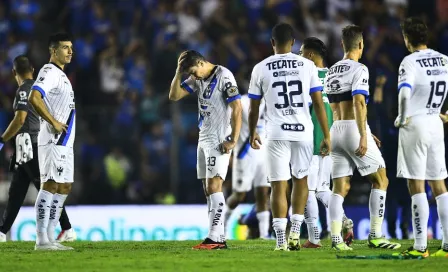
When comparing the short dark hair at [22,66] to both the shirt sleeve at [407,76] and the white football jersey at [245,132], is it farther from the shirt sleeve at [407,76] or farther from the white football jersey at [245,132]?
the shirt sleeve at [407,76]

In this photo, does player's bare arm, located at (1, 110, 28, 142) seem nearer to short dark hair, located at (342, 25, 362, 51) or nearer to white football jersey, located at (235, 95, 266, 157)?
white football jersey, located at (235, 95, 266, 157)

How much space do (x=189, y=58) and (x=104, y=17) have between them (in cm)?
1157

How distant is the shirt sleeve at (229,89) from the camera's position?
12555 mm

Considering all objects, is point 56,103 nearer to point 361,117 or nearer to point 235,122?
point 235,122

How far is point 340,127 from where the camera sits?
12.4m

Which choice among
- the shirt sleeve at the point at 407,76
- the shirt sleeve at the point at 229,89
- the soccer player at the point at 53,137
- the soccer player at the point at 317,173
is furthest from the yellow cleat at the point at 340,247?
the soccer player at the point at 53,137

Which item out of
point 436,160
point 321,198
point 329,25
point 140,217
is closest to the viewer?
point 436,160

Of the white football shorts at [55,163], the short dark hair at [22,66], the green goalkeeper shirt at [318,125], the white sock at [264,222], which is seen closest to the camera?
the white football shorts at [55,163]

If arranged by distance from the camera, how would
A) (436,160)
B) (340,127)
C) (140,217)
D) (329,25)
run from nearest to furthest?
(436,160) → (340,127) → (140,217) → (329,25)

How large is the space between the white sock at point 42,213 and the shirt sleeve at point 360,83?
12.6 feet

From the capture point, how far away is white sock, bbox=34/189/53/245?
1248 centimetres

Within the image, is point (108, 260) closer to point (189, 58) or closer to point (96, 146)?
point (189, 58)

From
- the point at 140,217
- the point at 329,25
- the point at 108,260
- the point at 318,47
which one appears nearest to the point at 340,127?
the point at 318,47

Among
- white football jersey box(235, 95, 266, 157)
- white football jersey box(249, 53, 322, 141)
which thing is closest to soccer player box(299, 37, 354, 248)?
white football jersey box(249, 53, 322, 141)
